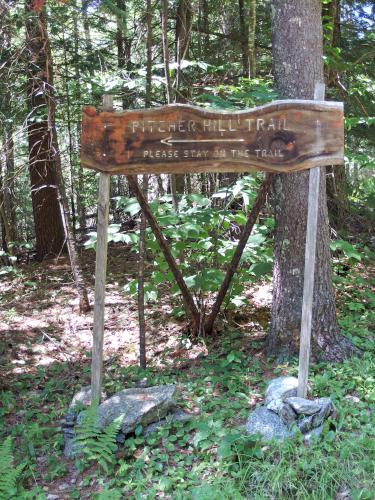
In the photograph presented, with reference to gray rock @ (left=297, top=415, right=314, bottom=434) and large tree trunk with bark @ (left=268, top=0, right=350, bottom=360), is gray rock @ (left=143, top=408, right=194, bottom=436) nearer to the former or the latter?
gray rock @ (left=297, top=415, right=314, bottom=434)

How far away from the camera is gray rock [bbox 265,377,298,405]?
402cm

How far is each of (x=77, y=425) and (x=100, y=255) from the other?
1.45 metres

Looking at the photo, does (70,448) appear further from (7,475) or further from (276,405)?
(276,405)

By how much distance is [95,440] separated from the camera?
→ 13.0 ft

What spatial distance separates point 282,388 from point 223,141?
212 cm

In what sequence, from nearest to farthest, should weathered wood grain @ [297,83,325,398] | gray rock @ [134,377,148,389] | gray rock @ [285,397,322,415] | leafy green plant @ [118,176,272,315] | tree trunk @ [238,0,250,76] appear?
1. gray rock @ [285,397,322,415]
2. weathered wood grain @ [297,83,325,398]
3. gray rock @ [134,377,148,389]
4. leafy green plant @ [118,176,272,315]
5. tree trunk @ [238,0,250,76]

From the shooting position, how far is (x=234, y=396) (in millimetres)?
4547

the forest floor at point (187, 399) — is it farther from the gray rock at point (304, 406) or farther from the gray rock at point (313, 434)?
the gray rock at point (304, 406)

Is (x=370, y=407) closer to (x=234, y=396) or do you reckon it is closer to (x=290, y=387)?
(x=290, y=387)

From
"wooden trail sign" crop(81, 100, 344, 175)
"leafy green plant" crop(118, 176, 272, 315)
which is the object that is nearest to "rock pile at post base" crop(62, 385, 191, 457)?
"leafy green plant" crop(118, 176, 272, 315)

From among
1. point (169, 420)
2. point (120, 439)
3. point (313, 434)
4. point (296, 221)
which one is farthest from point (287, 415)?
point (296, 221)

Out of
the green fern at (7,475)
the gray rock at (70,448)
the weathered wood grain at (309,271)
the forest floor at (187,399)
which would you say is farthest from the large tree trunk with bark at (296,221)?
the green fern at (7,475)

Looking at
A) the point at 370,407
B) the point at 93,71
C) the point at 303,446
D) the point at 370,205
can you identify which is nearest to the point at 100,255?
the point at 303,446

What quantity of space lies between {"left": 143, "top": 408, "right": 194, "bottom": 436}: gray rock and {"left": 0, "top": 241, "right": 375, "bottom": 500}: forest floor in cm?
6
